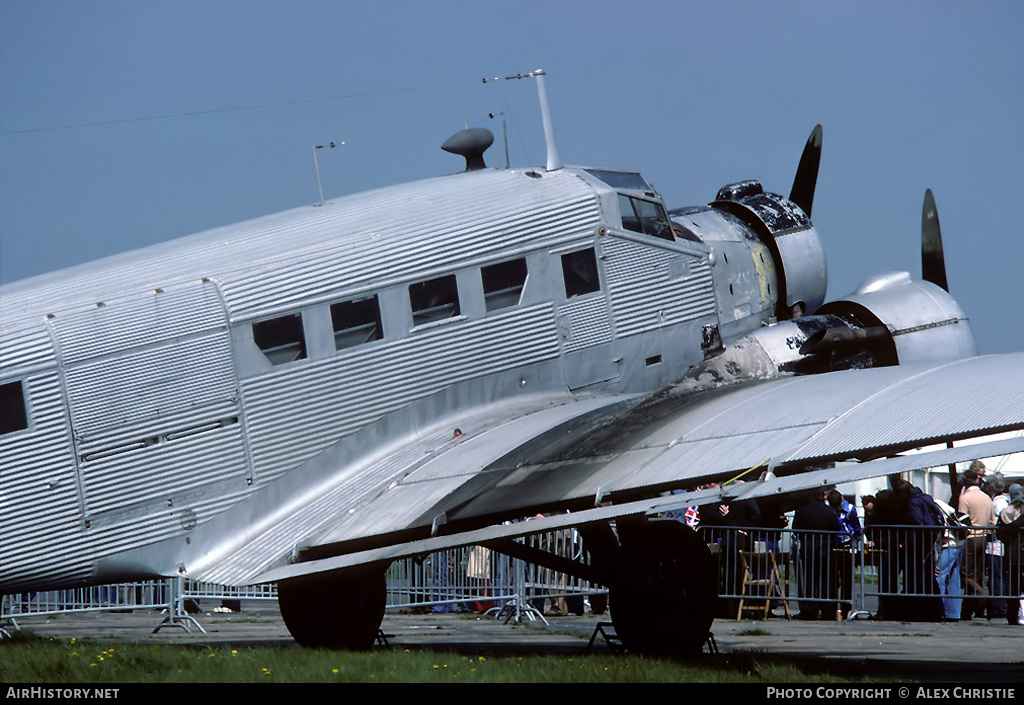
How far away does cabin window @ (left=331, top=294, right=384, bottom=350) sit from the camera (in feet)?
34.7

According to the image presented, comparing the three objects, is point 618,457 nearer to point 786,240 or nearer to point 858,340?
point 858,340

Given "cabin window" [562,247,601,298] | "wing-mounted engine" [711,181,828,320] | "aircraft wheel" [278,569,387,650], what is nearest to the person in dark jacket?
"wing-mounted engine" [711,181,828,320]

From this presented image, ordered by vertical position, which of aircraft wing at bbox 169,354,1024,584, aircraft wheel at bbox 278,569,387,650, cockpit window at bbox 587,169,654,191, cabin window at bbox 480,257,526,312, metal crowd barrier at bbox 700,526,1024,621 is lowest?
metal crowd barrier at bbox 700,526,1024,621

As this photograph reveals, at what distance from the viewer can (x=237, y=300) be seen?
33.6ft

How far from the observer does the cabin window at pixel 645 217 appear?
12164 millimetres

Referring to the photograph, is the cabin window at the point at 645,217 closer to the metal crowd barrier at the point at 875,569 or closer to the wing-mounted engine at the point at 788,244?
the wing-mounted engine at the point at 788,244

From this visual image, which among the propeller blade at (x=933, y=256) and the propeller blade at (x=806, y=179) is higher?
the propeller blade at (x=806, y=179)

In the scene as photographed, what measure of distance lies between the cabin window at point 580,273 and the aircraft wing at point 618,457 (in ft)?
3.90

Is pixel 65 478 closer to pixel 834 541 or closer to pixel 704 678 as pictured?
pixel 704 678

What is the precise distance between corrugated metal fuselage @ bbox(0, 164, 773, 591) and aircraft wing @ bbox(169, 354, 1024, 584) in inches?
19.3

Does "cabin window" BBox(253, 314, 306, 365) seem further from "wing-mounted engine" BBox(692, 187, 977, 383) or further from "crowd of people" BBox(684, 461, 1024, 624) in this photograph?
"crowd of people" BBox(684, 461, 1024, 624)

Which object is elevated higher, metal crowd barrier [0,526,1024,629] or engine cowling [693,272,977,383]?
engine cowling [693,272,977,383]

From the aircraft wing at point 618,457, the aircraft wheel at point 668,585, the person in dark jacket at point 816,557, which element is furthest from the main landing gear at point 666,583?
the person in dark jacket at point 816,557

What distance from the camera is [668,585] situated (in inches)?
420
